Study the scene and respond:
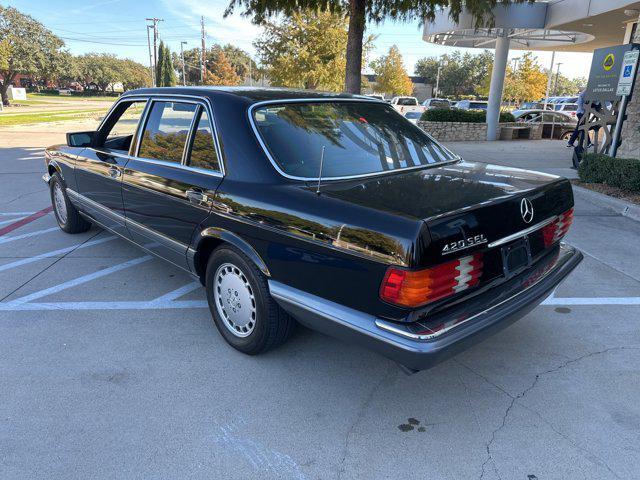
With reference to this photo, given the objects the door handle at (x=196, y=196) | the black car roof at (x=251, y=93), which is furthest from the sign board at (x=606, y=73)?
the door handle at (x=196, y=196)

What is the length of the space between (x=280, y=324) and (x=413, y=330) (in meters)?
1.03

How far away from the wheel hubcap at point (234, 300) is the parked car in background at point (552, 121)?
68.8ft

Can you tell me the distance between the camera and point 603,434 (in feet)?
8.48

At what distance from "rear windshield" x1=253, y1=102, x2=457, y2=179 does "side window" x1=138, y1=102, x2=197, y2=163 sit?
70 centimetres

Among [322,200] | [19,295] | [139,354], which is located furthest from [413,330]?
[19,295]

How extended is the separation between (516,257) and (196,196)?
2065 millimetres

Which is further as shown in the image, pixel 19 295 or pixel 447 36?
pixel 447 36

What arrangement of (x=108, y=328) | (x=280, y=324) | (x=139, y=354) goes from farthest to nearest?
1. (x=108, y=328)
2. (x=139, y=354)
3. (x=280, y=324)

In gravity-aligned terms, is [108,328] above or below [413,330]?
below

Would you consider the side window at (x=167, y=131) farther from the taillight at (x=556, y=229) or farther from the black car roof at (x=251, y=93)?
the taillight at (x=556, y=229)

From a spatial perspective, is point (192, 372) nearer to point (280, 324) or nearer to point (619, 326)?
point (280, 324)

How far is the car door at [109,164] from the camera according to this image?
4262mm

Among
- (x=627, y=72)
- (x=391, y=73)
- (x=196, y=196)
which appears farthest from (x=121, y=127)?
(x=391, y=73)

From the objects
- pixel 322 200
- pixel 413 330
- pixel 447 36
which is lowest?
pixel 413 330
